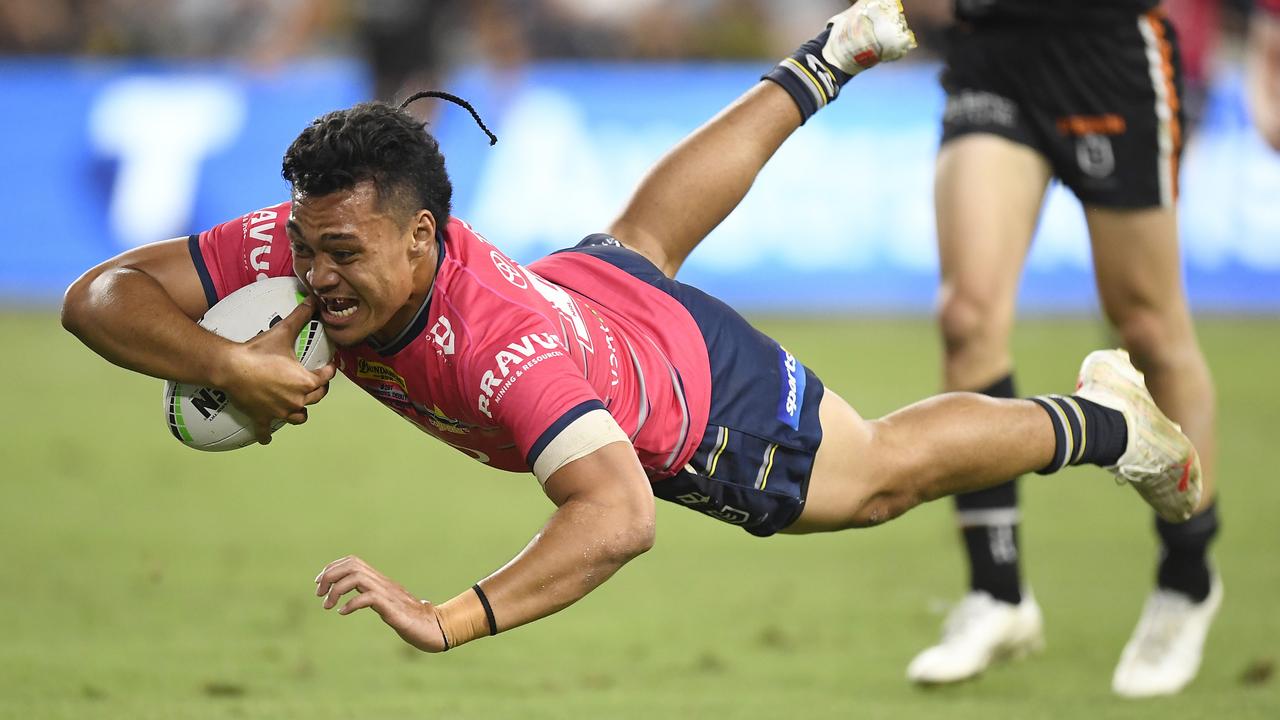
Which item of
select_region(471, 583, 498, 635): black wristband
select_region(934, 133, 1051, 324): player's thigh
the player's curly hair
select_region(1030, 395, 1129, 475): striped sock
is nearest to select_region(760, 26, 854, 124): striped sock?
select_region(934, 133, 1051, 324): player's thigh

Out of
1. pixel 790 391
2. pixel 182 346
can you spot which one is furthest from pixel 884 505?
pixel 182 346

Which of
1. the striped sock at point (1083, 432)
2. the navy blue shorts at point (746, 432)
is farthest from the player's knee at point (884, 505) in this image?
the striped sock at point (1083, 432)

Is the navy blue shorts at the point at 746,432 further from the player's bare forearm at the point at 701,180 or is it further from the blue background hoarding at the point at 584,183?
the blue background hoarding at the point at 584,183

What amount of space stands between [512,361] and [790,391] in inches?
36.9

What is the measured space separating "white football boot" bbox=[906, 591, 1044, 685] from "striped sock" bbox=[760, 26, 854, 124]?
166 centimetres

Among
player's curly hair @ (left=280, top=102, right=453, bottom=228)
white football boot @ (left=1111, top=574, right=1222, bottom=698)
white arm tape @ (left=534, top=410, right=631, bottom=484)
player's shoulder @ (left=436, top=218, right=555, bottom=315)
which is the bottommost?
white football boot @ (left=1111, top=574, right=1222, bottom=698)

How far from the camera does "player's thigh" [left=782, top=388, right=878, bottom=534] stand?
13.6ft

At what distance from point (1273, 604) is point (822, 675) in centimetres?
194

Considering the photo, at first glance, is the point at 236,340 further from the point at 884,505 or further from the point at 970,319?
the point at 970,319

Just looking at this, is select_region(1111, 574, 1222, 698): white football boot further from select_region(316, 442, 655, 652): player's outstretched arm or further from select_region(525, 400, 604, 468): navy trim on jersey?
select_region(525, 400, 604, 468): navy trim on jersey

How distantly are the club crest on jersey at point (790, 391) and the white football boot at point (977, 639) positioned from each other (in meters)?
1.14

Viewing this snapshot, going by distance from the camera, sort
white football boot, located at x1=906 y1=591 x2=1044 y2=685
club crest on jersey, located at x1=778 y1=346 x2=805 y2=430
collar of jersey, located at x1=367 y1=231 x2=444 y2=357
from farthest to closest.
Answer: white football boot, located at x1=906 y1=591 x2=1044 y2=685, club crest on jersey, located at x1=778 y1=346 x2=805 y2=430, collar of jersey, located at x1=367 y1=231 x2=444 y2=357

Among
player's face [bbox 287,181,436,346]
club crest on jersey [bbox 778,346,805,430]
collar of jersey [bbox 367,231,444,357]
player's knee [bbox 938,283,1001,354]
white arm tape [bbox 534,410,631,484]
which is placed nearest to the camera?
white arm tape [bbox 534,410,631,484]

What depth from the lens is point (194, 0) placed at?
47.4ft
